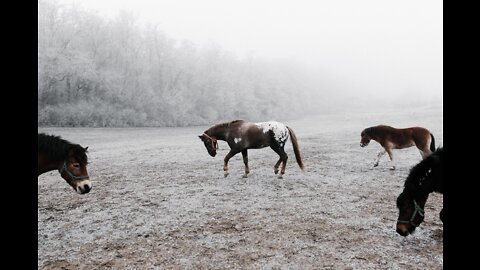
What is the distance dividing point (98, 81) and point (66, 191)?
25.5 m

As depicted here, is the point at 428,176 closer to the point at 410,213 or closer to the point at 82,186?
the point at 410,213

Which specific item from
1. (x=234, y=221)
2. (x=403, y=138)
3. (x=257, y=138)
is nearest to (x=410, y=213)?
(x=234, y=221)

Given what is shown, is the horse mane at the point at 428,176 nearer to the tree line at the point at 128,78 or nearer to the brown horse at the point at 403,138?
the brown horse at the point at 403,138

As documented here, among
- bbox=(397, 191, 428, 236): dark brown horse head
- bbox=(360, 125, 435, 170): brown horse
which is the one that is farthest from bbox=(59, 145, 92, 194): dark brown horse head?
bbox=(360, 125, 435, 170): brown horse

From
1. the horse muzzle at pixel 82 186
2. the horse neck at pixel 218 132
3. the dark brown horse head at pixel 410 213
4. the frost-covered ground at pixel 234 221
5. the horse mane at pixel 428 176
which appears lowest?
the frost-covered ground at pixel 234 221

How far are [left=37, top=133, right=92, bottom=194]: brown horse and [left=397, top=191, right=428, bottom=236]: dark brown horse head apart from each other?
536 cm

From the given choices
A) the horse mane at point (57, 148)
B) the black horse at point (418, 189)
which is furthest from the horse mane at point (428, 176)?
the horse mane at point (57, 148)

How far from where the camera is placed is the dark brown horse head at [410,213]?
403 cm

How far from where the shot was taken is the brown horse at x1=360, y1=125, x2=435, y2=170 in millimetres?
8547

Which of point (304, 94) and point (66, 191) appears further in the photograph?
point (304, 94)

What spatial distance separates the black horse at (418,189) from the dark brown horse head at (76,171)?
5369 mm
